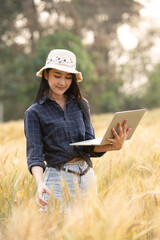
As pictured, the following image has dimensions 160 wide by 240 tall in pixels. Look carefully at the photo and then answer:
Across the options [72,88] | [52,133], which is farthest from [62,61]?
[52,133]

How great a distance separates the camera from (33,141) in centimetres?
175

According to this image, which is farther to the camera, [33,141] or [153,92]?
[153,92]

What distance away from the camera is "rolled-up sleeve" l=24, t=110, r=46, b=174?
1.70 metres

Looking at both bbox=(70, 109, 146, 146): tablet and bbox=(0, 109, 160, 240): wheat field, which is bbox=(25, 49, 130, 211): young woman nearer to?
bbox=(70, 109, 146, 146): tablet

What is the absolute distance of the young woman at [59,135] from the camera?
1.78 meters

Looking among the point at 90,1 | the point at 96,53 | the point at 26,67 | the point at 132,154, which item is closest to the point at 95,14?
the point at 90,1

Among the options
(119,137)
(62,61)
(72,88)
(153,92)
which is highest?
(62,61)

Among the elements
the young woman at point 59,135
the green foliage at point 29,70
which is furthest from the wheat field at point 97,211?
the green foliage at point 29,70

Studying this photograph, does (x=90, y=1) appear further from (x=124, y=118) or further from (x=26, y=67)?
(x=124, y=118)

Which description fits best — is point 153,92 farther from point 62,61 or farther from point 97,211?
point 97,211

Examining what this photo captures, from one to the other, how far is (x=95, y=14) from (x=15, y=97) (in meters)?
5.73

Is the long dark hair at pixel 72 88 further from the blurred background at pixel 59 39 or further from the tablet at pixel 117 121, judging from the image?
the blurred background at pixel 59 39

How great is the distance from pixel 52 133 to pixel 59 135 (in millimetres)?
37

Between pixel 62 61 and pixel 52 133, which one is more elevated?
pixel 62 61
